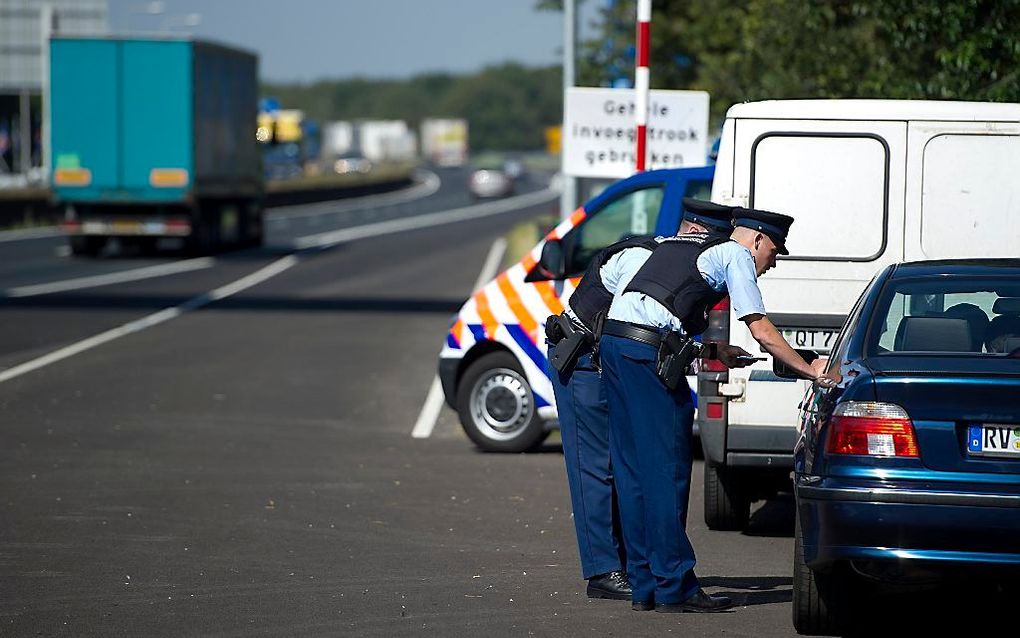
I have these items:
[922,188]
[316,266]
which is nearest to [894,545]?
[922,188]

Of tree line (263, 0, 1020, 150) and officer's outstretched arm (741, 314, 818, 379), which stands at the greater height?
tree line (263, 0, 1020, 150)

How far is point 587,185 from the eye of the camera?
2977 centimetres

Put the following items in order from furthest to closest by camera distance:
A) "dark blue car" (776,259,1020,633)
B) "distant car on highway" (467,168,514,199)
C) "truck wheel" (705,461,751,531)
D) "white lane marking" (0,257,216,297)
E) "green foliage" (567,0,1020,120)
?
"distant car on highway" (467,168,514,199) → "white lane marking" (0,257,216,297) → "green foliage" (567,0,1020,120) → "truck wheel" (705,461,751,531) → "dark blue car" (776,259,1020,633)

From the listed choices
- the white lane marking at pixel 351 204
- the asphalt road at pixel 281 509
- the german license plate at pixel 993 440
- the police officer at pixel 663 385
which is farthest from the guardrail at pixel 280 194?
the german license plate at pixel 993 440

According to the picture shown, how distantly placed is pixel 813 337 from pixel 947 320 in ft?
6.90

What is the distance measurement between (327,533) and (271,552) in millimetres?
582

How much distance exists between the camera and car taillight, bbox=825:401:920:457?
609 centimetres

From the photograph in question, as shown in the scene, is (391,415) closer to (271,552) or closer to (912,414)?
(271,552)

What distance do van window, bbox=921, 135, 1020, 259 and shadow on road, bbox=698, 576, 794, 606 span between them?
6.52ft

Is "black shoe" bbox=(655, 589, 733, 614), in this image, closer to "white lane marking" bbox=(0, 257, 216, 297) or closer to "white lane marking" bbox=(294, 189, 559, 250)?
"white lane marking" bbox=(0, 257, 216, 297)

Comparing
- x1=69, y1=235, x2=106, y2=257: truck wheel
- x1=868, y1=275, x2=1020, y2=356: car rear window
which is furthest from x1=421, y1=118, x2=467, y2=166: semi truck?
x1=868, y1=275, x2=1020, y2=356: car rear window

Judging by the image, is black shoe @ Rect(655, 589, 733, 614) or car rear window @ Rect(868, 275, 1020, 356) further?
black shoe @ Rect(655, 589, 733, 614)

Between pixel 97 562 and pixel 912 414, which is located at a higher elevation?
pixel 912 414

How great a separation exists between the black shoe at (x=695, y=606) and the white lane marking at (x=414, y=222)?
34.1 metres
